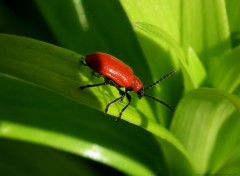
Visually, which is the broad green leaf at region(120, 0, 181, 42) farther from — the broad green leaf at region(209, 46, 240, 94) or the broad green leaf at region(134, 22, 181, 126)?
the broad green leaf at region(209, 46, 240, 94)

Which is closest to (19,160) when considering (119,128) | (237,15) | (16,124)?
(119,128)

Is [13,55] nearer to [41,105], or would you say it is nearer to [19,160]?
[41,105]

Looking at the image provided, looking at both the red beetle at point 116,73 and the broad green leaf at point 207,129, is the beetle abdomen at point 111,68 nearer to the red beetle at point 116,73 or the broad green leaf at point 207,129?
the red beetle at point 116,73

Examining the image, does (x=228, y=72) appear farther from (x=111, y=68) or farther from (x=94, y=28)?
(x=94, y=28)

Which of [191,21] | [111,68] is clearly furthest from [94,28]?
[191,21]

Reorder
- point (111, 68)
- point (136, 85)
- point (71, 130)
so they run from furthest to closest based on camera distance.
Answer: point (136, 85)
point (111, 68)
point (71, 130)

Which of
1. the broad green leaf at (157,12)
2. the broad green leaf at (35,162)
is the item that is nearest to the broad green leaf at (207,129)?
the broad green leaf at (157,12)
